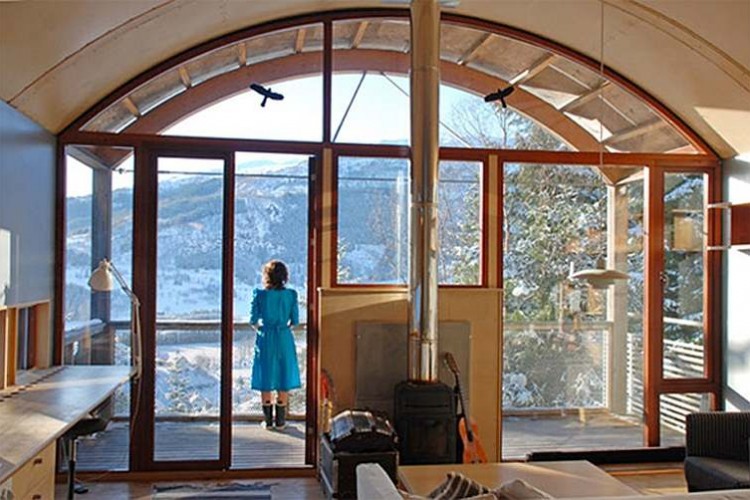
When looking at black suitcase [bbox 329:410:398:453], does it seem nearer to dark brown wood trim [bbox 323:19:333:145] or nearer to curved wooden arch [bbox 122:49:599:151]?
dark brown wood trim [bbox 323:19:333:145]

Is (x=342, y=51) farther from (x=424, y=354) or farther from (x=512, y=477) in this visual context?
(x=512, y=477)

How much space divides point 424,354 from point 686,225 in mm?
2412

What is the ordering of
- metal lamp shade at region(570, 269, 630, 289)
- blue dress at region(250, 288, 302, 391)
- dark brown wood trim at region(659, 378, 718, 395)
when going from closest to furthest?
1. metal lamp shade at region(570, 269, 630, 289)
2. blue dress at region(250, 288, 302, 391)
3. dark brown wood trim at region(659, 378, 718, 395)

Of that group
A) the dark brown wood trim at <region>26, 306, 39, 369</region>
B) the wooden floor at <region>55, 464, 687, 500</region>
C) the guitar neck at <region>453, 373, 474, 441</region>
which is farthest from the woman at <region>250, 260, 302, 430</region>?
the dark brown wood trim at <region>26, 306, 39, 369</region>

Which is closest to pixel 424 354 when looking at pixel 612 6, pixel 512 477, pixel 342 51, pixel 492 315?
pixel 492 315

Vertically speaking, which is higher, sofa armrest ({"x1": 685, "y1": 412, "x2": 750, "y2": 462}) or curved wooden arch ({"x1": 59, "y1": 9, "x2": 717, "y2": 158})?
curved wooden arch ({"x1": 59, "y1": 9, "x2": 717, "y2": 158})

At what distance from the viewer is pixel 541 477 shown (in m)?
3.43

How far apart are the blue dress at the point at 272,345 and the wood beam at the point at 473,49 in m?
2.15

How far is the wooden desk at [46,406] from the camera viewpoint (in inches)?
106

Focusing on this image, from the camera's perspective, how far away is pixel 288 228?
5008 mm

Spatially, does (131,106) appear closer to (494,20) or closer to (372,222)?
(372,222)

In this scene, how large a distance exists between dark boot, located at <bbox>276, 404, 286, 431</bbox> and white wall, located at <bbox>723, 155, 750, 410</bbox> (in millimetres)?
3341

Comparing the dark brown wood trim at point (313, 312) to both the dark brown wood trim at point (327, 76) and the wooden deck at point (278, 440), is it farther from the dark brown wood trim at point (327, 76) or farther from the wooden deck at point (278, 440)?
the dark brown wood trim at point (327, 76)

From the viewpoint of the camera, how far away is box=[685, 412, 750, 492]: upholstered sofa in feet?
13.0
